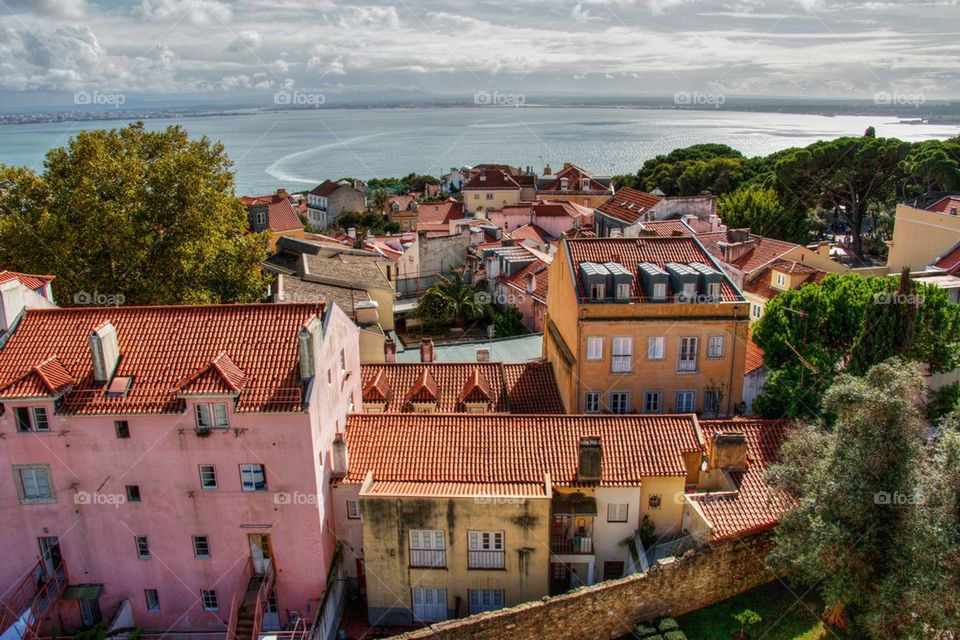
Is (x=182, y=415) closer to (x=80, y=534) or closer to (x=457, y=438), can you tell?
(x=80, y=534)

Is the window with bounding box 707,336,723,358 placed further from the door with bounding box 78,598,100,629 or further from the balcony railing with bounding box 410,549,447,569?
the door with bounding box 78,598,100,629

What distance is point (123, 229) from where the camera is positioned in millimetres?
37000

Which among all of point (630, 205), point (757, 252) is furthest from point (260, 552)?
point (630, 205)

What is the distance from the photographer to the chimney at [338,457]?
86.1ft

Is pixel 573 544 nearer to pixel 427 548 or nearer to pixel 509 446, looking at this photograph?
pixel 509 446

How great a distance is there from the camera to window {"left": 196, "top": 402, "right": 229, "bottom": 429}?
2414 centimetres

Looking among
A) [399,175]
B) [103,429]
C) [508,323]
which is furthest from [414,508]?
[399,175]

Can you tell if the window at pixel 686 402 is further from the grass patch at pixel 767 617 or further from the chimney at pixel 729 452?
the grass patch at pixel 767 617

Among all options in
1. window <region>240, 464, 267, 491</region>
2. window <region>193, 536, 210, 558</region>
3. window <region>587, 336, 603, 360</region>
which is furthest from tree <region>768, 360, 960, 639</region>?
window <region>193, 536, 210, 558</region>

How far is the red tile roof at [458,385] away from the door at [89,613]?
41.7ft

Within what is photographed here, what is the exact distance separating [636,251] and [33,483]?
26.7 m

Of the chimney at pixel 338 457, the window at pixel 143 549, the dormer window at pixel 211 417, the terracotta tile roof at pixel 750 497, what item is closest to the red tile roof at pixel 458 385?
the chimney at pixel 338 457

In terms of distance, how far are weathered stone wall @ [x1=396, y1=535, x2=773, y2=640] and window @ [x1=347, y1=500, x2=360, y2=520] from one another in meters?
5.29

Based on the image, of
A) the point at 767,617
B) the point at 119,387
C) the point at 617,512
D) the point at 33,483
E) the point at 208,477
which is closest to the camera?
the point at 767,617
